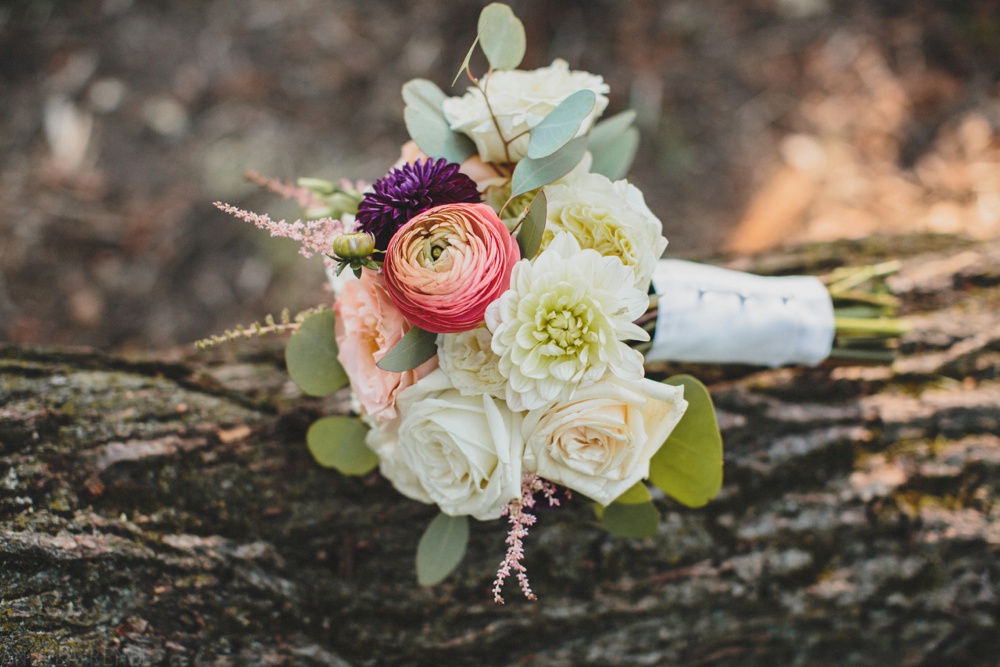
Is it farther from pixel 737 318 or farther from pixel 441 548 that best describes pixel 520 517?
pixel 737 318

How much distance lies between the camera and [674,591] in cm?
118

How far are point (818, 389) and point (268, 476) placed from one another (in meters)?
1.07

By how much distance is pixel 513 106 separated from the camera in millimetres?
917

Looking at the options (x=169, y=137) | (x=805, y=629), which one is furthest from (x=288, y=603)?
(x=169, y=137)

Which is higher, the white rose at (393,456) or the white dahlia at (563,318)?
the white dahlia at (563,318)

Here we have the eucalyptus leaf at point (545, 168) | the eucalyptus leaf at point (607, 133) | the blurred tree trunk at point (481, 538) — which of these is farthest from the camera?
the eucalyptus leaf at point (607, 133)

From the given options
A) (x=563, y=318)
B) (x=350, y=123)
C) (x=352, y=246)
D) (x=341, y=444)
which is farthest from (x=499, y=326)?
(x=350, y=123)

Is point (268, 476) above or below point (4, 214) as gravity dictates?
below

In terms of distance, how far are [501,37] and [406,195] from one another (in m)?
0.29

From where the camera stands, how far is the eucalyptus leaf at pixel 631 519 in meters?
1.04

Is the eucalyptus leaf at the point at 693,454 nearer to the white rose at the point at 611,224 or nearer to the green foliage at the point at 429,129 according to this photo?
the white rose at the point at 611,224

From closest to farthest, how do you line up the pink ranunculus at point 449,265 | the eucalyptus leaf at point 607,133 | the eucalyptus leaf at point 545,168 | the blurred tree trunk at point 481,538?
the pink ranunculus at point 449,265, the eucalyptus leaf at point 545,168, the blurred tree trunk at point 481,538, the eucalyptus leaf at point 607,133

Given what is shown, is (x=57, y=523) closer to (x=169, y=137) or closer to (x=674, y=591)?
(x=674, y=591)

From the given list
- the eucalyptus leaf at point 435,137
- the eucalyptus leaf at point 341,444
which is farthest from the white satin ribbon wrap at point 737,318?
the eucalyptus leaf at point 341,444
